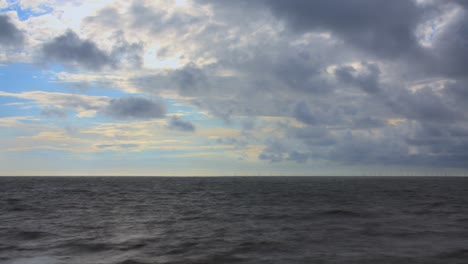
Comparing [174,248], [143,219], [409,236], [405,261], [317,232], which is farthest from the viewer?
[143,219]

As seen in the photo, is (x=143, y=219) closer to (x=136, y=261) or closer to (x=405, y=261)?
(x=136, y=261)

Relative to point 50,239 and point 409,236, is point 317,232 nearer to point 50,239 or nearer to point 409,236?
point 409,236

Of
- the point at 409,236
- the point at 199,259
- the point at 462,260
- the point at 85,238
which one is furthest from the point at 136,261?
the point at 409,236

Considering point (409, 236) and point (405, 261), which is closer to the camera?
point (405, 261)

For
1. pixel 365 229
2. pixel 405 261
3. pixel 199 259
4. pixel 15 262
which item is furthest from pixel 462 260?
pixel 15 262

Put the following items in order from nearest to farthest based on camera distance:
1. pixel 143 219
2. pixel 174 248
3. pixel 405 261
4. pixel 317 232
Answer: pixel 405 261 < pixel 174 248 < pixel 317 232 < pixel 143 219

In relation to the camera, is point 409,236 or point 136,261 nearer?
point 136,261

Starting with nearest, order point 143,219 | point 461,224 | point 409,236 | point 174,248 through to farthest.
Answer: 1. point 174,248
2. point 409,236
3. point 461,224
4. point 143,219

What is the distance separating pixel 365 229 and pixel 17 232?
104 feet

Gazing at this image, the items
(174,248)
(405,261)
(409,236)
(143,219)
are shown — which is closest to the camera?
(405,261)

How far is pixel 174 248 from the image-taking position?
23859mm

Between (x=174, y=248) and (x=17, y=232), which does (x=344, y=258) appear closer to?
(x=174, y=248)

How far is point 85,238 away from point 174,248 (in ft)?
29.0

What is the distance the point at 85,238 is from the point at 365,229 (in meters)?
24.3
